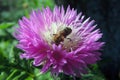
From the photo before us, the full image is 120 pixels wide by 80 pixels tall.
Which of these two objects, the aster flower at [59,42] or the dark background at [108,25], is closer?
the aster flower at [59,42]

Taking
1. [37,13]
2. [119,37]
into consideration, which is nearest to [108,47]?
[119,37]

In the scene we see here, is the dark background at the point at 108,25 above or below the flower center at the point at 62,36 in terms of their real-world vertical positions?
above

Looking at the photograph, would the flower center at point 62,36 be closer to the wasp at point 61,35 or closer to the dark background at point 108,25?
the wasp at point 61,35

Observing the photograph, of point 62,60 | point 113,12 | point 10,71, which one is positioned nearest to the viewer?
point 62,60

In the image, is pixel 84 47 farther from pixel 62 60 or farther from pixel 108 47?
pixel 108 47

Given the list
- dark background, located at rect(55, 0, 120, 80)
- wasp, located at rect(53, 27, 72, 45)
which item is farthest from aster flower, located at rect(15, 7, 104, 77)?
dark background, located at rect(55, 0, 120, 80)

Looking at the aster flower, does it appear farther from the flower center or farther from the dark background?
the dark background

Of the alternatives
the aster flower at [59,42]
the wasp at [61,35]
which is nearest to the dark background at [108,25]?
the aster flower at [59,42]
